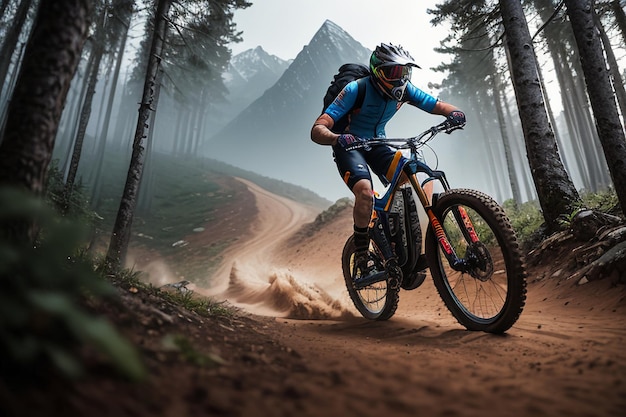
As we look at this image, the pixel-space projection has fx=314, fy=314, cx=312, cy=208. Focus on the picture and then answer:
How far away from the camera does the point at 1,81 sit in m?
15.2

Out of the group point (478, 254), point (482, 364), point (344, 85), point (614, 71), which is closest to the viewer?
point (482, 364)

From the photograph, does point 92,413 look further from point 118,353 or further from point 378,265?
point 378,265

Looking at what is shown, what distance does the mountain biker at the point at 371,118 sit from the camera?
3.63m

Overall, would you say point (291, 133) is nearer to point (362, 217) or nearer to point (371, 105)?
point (371, 105)

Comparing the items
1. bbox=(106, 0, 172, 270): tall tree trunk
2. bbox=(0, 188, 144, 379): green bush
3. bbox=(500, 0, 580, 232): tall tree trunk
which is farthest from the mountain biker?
bbox=(106, 0, 172, 270): tall tree trunk

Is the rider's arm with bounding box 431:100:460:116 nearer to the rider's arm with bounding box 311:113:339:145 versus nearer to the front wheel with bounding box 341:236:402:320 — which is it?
the rider's arm with bounding box 311:113:339:145

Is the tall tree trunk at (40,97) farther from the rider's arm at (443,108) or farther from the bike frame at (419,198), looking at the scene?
the rider's arm at (443,108)

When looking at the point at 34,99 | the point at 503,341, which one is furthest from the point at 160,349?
the point at 503,341

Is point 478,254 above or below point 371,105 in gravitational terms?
below

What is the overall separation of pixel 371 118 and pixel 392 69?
0.62m

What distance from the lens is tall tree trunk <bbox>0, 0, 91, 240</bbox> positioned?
141 centimetres

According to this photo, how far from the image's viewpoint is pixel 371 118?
405 centimetres

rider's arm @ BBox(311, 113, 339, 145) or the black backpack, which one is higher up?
the black backpack

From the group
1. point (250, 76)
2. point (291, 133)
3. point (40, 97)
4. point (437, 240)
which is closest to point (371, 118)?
point (437, 240)
